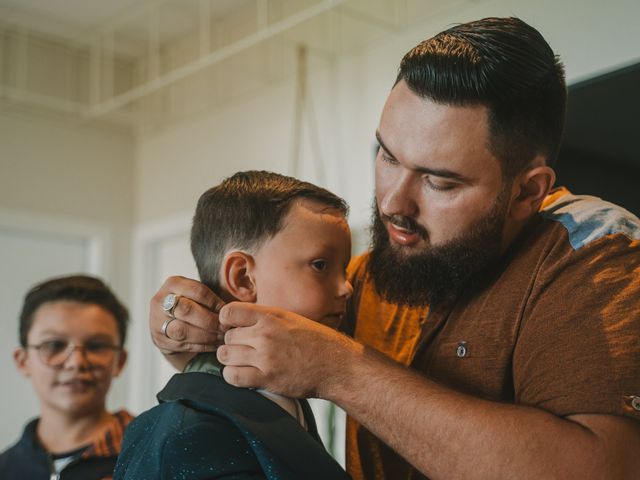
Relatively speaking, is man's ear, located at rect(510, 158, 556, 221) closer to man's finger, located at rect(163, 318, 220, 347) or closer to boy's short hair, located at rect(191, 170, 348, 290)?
boy's short hair, located at rect(191, 170, 348, 290)

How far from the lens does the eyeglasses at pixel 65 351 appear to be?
2.14 metres

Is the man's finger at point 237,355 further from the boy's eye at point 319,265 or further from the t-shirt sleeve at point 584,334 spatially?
the t-shirt sleeve at point 584,334

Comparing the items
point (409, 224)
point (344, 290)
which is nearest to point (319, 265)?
point (344, 290)

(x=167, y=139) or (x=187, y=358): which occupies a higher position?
(x=167, y=139)

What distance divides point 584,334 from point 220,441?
489 millimetres

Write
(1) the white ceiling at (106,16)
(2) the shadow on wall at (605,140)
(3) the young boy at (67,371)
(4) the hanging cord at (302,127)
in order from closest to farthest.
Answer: (3) the young boy at (67,371) → (2) the shadow on wall at (605,140) → (4) the hanging cord at (302,127) → (1) the white ceiling at (106,16)

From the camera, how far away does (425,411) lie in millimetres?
1021

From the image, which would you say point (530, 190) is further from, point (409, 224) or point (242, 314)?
point (242, 314)

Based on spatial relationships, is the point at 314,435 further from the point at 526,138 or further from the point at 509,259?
the point at 526,138

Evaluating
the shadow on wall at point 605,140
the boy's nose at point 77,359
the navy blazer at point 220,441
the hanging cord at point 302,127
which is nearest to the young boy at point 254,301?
the navy blazer at point 220,441

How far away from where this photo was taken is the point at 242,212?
126cm

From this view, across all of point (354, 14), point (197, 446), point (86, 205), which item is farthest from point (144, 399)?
point (197, 446)

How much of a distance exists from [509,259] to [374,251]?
10.0 inches

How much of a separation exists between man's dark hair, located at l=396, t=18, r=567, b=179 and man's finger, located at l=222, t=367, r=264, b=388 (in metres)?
0.52
